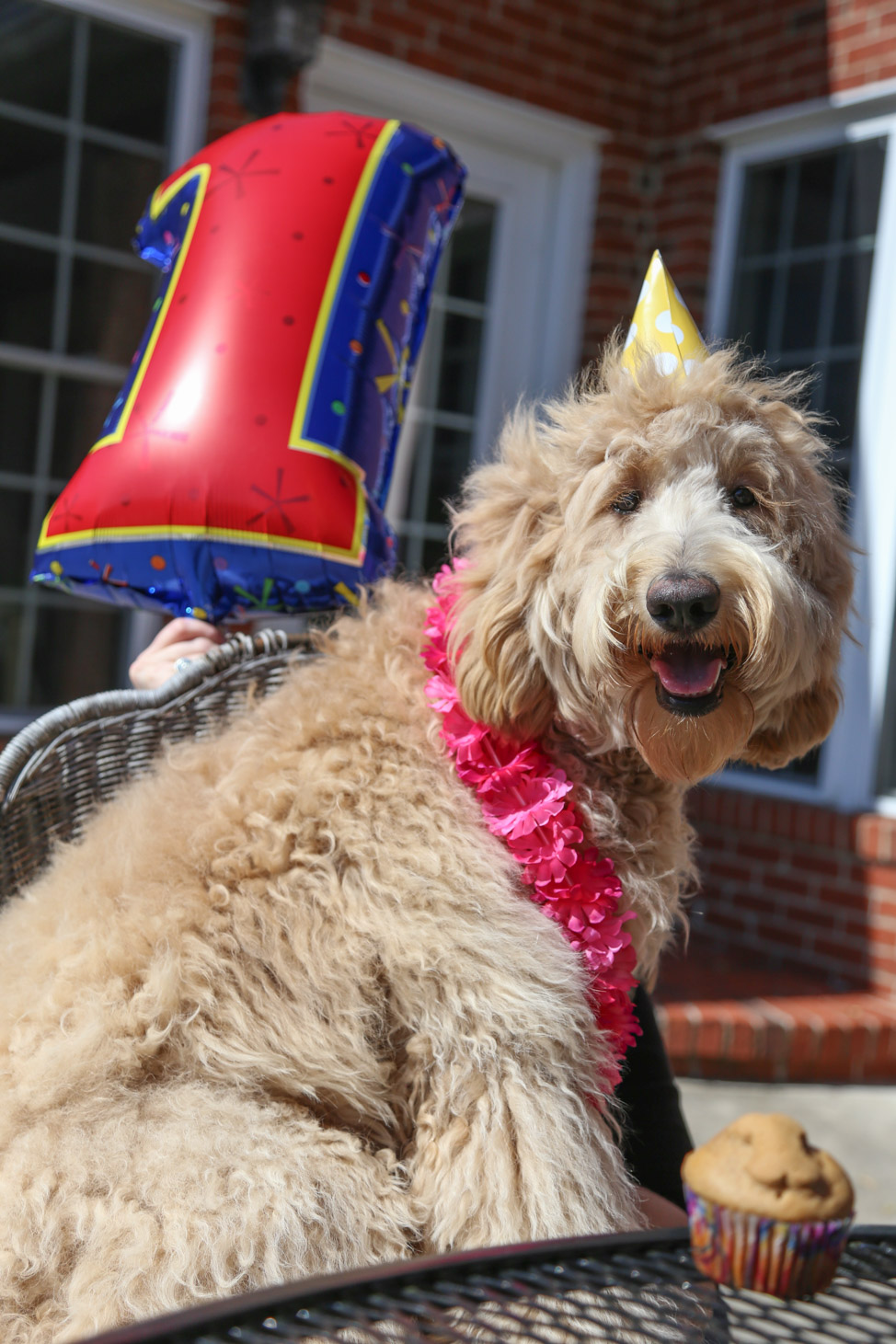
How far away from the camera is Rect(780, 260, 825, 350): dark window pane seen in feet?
16.2

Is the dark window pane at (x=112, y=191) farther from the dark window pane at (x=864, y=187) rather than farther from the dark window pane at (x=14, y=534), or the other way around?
the dark window pane at (x=864, y=187)

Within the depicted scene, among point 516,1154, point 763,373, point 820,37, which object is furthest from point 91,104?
point 516,1154

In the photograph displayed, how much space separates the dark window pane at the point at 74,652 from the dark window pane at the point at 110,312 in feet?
3.51

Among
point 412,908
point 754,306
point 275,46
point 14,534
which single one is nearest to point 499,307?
point 754,306

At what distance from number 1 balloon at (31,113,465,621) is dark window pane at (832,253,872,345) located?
321 cm

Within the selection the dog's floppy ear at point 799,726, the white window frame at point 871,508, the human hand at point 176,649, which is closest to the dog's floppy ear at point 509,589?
the dog's floppy ear at point 799,726

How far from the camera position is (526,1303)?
94 centimetres

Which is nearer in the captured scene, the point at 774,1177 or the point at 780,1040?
the point at 774,1177

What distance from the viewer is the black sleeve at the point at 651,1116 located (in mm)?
1852

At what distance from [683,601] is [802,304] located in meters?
4.12

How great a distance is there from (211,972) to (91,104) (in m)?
4.11

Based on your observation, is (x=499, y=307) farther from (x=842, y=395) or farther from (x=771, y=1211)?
(x=771, y=1211)

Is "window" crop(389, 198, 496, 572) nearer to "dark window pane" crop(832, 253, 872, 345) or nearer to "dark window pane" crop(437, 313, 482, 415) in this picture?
"dark window pane" crop(437, 313, 482, 415)

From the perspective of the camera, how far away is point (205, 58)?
4418 mm
